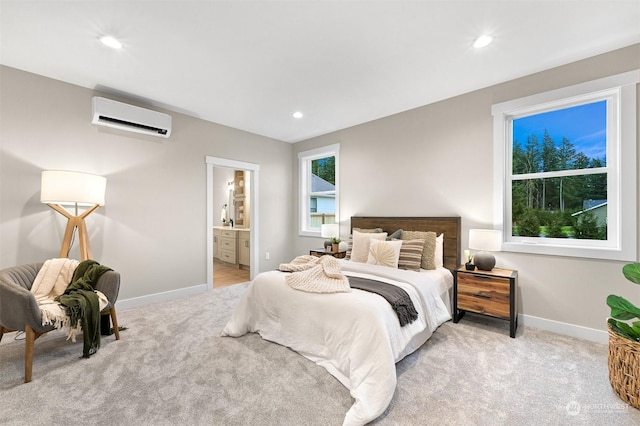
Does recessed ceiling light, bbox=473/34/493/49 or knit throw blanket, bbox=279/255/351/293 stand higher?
recessed ceiling light, bbox=473/34/493/49

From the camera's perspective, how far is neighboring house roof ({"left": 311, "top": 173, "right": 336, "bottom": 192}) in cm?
520

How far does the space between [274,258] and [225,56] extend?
3.61m

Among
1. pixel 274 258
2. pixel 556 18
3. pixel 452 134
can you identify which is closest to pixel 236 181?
pixel 274 258

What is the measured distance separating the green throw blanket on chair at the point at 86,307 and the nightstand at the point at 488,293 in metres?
3.35

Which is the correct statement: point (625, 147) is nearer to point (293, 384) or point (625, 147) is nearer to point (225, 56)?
point (293, 384)

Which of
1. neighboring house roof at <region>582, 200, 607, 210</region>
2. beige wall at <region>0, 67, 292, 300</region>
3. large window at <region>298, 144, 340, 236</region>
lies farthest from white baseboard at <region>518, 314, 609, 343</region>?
beige wall at <region>0, 67, 292, 300</region>

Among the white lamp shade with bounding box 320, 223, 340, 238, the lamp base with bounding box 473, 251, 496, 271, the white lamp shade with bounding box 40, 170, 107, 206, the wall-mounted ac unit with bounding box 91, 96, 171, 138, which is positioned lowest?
the lamp base with bounding box 473, 251, 496, 271

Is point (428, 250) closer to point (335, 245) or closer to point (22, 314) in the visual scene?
point (335, 245)

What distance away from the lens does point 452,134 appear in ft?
11.4

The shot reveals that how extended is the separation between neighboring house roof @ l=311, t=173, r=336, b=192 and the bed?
2240mm

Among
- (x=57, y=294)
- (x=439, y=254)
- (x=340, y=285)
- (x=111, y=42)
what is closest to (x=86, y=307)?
(x=57, y=294)

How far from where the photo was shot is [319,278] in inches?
99.3

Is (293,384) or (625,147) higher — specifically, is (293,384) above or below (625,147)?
A: below

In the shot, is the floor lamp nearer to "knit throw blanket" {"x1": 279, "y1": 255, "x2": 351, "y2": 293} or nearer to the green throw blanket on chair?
the green throw blanket on chair
